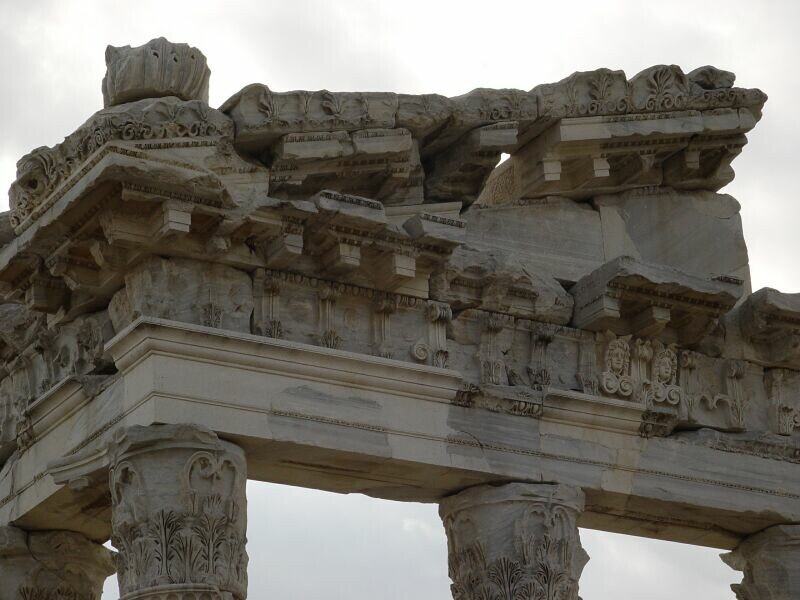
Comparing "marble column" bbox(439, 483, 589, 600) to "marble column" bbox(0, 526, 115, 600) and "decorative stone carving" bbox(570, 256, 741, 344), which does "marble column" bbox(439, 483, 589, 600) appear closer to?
"decorative stone carving" bbox(570, 256, 741, 344)

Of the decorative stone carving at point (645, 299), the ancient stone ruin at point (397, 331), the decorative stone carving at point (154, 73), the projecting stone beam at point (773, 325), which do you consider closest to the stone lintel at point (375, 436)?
the ancient stone ruin at point (397, 331)

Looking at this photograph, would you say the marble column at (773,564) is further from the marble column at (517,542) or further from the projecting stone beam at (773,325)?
the marble column at (517,542)

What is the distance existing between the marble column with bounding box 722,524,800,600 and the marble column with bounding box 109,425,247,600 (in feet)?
16.0

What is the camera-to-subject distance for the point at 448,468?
49.0 ft

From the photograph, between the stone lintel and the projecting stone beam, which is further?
the projecting stone beam

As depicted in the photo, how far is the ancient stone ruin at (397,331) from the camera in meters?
14.1

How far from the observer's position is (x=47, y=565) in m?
15.7

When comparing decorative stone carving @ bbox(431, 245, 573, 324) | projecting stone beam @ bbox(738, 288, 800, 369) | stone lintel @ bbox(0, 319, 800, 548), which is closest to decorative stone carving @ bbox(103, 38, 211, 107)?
stone lintel @ bbox(0, 319, 800, 548)

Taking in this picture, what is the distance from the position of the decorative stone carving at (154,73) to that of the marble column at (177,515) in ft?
8.67

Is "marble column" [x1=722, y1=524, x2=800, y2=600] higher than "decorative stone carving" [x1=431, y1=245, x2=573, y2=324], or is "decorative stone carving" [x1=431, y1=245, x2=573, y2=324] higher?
"decorative stone carving" [x1=431, y1=245, x2=573, y2=324]

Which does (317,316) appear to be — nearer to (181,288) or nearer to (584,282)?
(181,288)

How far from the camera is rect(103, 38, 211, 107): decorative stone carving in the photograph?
583 inches

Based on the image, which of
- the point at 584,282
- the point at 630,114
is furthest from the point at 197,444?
the point at 630,114

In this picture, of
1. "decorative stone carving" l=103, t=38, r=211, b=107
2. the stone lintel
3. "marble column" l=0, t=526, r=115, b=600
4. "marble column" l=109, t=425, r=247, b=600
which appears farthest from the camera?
"marble column" l=0, t=526, r=115, b=600
